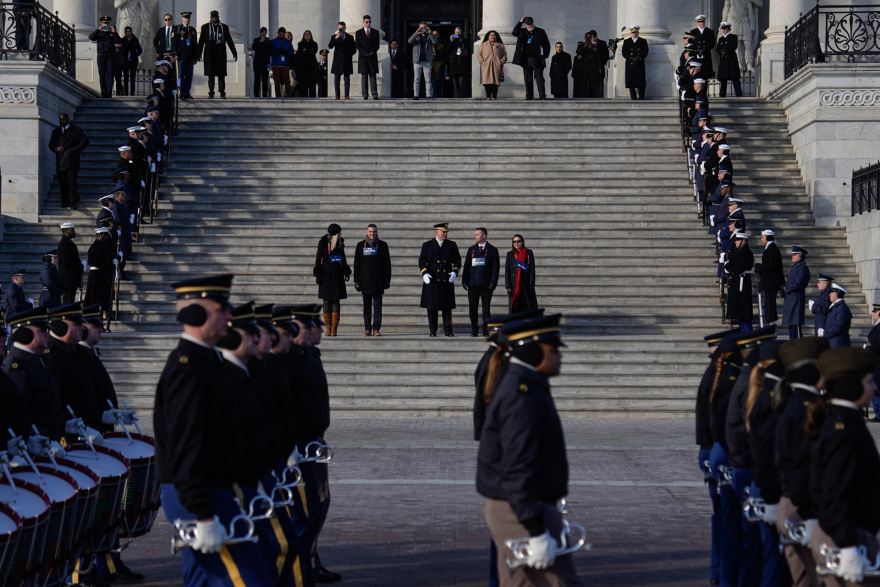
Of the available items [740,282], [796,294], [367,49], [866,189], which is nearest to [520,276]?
[740,282]

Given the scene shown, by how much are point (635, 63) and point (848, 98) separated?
5.26 metres

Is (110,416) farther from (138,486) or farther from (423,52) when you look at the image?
(423,52)

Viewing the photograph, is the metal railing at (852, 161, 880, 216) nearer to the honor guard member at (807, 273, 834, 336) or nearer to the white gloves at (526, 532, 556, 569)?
the honor guard member at (807, 273, 834, 336)

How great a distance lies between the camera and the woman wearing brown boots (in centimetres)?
1925

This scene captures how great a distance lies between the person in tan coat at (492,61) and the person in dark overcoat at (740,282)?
33.4ft

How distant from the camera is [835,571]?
5.52m

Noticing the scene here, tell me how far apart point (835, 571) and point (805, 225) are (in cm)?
1846

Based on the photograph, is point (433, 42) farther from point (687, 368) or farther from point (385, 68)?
point (687, 368)

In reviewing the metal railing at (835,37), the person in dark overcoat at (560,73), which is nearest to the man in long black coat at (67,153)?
the person in dark overcoat at (560,73)

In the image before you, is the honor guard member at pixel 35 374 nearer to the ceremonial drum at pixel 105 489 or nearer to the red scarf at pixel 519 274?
the ceremonial drum at pixel 105 489

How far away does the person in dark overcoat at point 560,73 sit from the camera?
2880 centimetres

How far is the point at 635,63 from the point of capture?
90.9 ft

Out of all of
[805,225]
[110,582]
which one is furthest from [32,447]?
[805,225]

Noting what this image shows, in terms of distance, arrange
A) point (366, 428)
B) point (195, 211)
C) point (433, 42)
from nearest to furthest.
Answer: point (366, 428)
point (195, 211)
point (433, 42)
